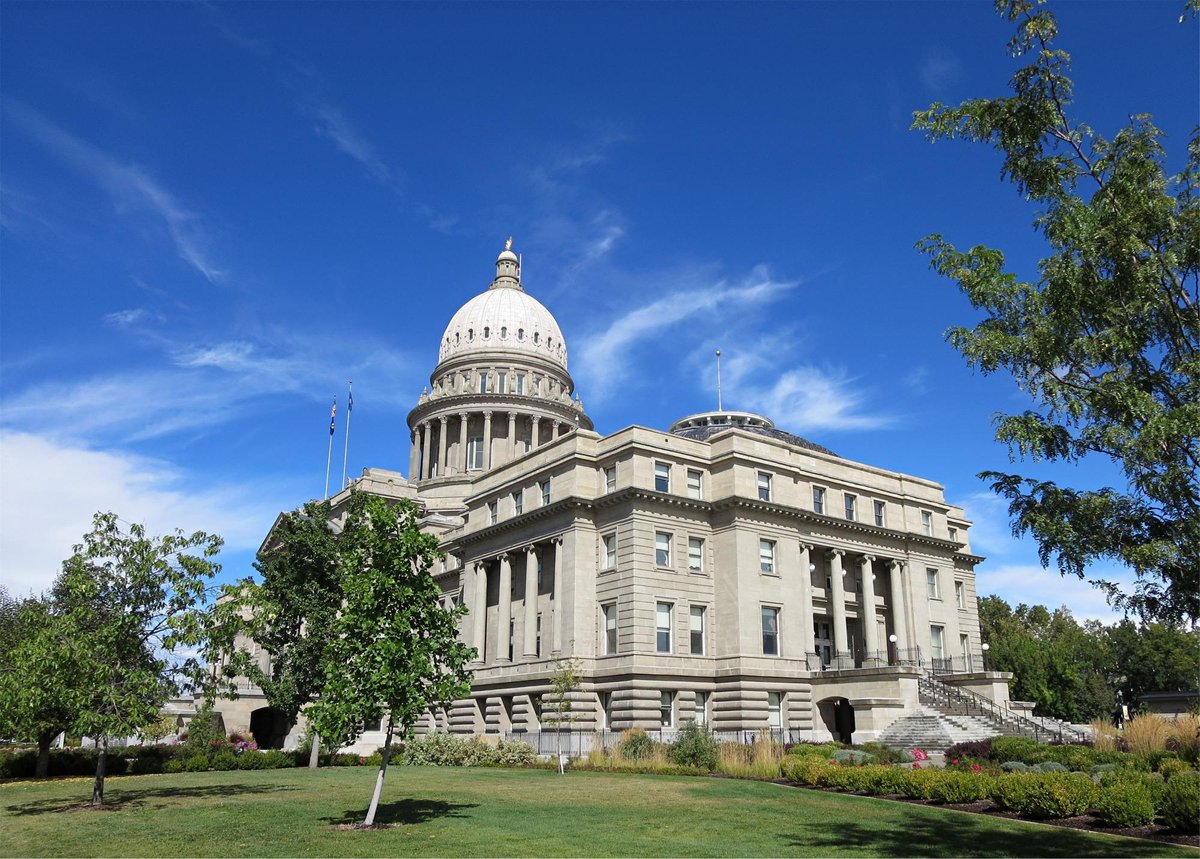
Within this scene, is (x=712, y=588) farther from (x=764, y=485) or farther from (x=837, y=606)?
(x=837, y=606)

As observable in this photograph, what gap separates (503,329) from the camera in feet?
332

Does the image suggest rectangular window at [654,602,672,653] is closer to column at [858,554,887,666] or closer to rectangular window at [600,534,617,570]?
rectangular window at [600,534,617,570]

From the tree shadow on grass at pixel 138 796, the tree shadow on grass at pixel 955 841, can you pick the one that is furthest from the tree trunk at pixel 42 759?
the tree shadow on grass at pixel 955 841

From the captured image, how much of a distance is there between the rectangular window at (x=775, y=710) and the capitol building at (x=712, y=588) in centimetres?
12

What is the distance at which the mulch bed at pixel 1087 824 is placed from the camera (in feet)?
58.0

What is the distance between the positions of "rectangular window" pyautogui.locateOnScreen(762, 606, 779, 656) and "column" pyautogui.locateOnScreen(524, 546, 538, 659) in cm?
1267

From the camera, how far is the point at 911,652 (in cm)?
5625

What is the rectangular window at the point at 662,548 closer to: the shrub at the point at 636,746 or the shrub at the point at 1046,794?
the shrub at the point at 636,746

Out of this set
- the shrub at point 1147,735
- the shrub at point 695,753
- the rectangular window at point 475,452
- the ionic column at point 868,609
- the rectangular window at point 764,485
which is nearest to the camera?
the shrub at point 1147,735

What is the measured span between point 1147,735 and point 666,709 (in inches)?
865

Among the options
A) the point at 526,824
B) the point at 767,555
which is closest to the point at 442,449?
the point at 767,555

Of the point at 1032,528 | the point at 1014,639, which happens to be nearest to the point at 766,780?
the point at 1032,528

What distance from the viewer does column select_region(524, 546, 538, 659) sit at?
172ft

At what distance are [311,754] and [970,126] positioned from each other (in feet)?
129
